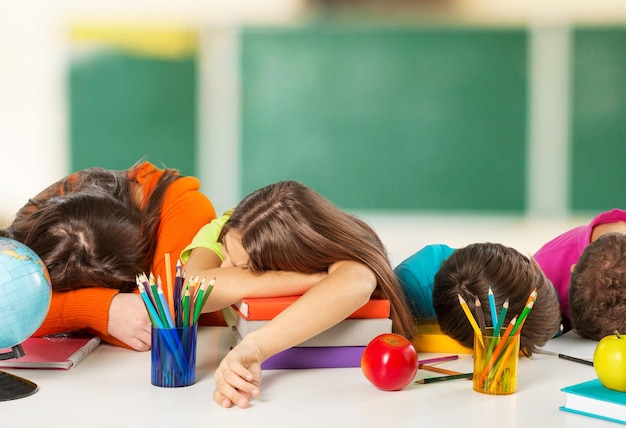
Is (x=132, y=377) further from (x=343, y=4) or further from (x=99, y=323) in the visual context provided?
(x=343, y=4)

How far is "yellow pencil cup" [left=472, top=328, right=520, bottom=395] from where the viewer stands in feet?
4.39

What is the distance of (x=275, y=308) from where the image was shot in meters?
1.50

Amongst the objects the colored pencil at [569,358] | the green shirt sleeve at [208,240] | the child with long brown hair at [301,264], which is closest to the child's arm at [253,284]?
the child with long brown hair at [301,264]

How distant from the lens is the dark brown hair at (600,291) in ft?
5.81

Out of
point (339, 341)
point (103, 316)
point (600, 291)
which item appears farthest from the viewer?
point (600, 291)

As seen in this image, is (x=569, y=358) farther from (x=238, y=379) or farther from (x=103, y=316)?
(x=103, y=316)

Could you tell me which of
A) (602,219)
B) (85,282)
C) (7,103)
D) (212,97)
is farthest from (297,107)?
(85,282)

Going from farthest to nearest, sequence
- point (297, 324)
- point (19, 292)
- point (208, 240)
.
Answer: point (208, 240) < point (297, 324) < point (19, 292)

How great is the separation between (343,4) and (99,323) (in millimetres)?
5096

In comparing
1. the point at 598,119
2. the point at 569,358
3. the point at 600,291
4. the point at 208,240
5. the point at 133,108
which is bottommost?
the point at 569,358

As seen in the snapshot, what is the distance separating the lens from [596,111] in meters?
6.33

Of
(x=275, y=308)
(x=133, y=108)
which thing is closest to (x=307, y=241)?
(x=275, y=308)

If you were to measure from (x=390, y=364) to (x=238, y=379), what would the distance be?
26 cm

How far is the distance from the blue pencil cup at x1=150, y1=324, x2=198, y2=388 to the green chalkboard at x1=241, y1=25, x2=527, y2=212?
15.8 feet
